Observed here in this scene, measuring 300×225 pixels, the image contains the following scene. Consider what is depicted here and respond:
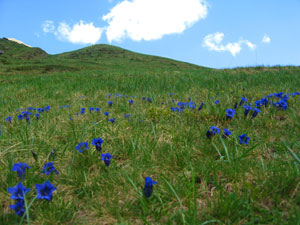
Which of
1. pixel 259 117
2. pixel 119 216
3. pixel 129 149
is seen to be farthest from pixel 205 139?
pixel 119 216

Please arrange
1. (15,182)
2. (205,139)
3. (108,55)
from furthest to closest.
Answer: (108,55) < (205,139) < (15,182)

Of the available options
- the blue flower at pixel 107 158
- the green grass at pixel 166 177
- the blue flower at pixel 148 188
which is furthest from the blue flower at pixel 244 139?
the blue flower at pixel 107 158

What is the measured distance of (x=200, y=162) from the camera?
200cm

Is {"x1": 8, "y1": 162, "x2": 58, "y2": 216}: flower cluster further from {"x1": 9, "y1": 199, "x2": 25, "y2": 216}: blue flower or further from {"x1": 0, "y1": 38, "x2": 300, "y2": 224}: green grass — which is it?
{"x1": 0, "y1": 38, "x2": 300, "y2": 224}: green grass

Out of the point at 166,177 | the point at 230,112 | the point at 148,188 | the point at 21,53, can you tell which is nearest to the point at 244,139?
the point at 230,112

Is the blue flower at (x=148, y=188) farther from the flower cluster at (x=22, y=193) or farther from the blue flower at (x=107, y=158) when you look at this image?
the flower cluster at (x=22, y=193)

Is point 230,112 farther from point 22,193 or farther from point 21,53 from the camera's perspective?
point 21,53

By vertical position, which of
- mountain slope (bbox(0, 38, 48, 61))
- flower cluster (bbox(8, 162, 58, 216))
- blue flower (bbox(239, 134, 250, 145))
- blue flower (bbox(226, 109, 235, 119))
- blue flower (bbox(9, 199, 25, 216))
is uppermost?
mountain slope (bbox(0, 38, 48, 61))

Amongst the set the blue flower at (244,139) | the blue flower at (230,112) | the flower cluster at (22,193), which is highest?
the blue flower at (230,112)

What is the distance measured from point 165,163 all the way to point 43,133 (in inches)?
66.6

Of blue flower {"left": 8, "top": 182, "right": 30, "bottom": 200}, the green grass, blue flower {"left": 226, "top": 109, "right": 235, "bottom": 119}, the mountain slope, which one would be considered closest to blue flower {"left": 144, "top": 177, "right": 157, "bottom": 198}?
the green grass

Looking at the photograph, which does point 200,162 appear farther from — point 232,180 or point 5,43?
point 5,43

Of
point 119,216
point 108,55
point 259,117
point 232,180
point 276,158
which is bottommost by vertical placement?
point 119,216

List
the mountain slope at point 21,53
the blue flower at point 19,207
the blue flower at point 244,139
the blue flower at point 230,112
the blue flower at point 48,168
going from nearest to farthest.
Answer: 1. the blue flower at point 19,207
2. the blue flower at point 48,168
3. the blue flower at point 244,139
4. the blue flower at point 230,112
5. the mountain slope at point 21,53
